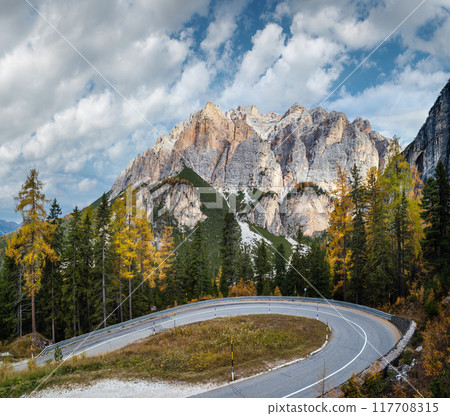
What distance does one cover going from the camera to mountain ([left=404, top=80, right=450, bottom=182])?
5568cm

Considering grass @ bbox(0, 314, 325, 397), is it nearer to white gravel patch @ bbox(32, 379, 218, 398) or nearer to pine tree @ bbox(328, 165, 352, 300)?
white gravel patch @ bbox(32, 379, 218, 398)

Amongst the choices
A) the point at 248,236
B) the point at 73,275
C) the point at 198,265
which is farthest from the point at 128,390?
the point at 248,236

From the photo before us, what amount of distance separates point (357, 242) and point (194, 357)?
1974 centimetres

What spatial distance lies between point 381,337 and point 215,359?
9.33m

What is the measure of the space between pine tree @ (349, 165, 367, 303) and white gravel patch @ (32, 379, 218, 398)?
804 inches

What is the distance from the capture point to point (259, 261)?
40.9 metres

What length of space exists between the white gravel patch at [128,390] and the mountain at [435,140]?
188 ft

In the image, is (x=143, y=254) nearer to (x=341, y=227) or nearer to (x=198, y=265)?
(x=198, y=265)

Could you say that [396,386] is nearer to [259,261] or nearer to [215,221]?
[259,261]

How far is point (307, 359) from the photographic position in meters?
11.6

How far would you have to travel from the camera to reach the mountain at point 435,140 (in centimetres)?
5568

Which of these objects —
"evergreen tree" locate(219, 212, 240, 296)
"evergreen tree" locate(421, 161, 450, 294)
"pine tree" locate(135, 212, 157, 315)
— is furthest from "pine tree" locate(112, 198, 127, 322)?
"evergreen tree" locate(421, 161, 450, 294)
